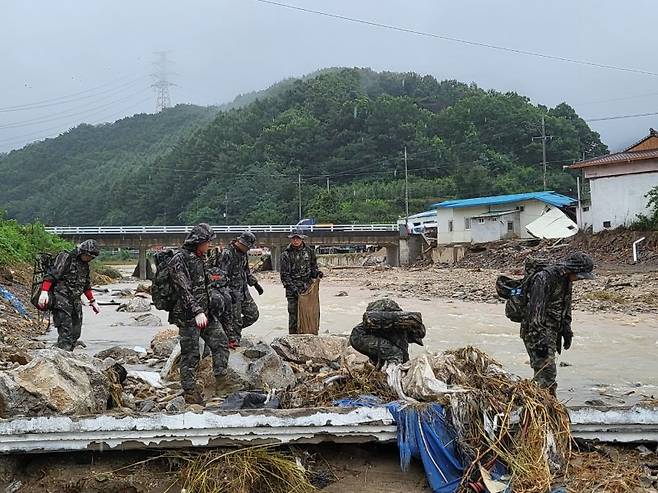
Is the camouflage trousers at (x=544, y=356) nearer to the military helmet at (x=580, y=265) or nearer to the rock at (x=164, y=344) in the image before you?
the military helmet at (x=580, y=265)

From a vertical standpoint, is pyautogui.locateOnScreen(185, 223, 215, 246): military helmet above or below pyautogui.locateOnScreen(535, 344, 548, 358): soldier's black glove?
above

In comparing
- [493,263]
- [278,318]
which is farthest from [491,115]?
[278,318]

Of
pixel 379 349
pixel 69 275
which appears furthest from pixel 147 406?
pixel 69 275

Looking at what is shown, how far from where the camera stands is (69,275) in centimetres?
764

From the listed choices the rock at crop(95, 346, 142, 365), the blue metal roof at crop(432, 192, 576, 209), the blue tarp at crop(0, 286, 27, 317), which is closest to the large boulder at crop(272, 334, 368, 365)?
the rock at crop(95, 346, 142, 365)

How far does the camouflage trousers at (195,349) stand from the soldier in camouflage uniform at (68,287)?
2057 mm

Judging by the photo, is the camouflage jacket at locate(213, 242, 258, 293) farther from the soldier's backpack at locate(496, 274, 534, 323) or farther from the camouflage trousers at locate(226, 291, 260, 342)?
the soldier's backpack at locate(496, 274, 534, 323)

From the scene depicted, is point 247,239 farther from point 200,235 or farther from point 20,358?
point 20,358

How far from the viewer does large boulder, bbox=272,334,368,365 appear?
311 inches

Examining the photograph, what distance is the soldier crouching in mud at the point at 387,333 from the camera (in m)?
5.83

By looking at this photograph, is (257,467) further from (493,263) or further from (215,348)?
(493,263)

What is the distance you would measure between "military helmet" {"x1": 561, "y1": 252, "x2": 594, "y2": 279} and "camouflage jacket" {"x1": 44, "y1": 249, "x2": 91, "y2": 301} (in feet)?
17.2

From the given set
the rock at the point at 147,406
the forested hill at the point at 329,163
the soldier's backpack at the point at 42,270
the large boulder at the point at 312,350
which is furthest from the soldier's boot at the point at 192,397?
the forested hill at the point at 329,163

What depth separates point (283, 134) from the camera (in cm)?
8344
